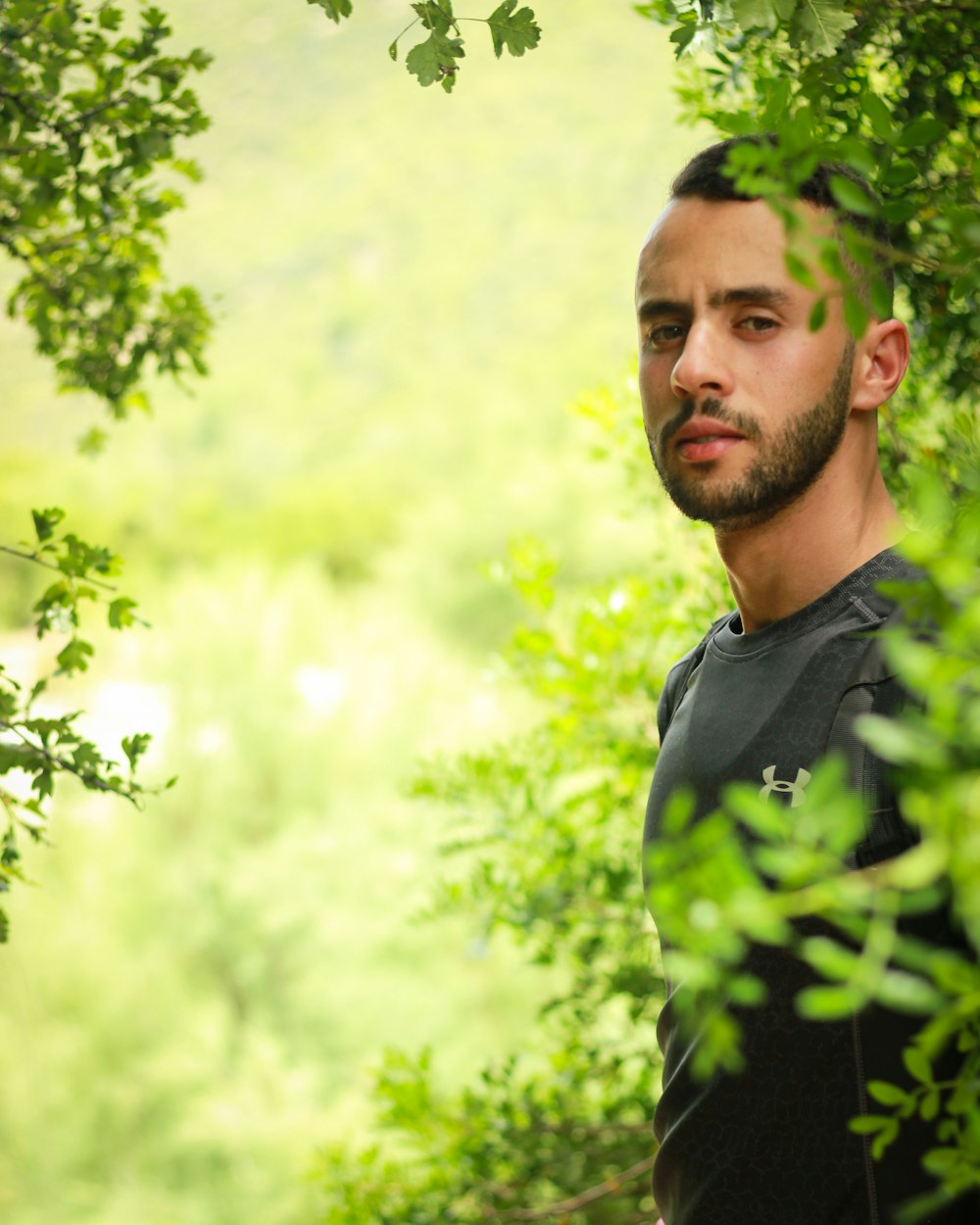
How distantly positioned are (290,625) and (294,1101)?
3.74 metres

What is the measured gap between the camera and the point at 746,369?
1039 mm

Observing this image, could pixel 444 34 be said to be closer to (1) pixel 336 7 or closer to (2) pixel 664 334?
(1) pixel 336 7

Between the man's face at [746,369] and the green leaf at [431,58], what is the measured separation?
26 cm

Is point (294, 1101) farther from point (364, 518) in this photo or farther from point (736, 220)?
point (364, 518)

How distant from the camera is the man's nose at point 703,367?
3.40 feet

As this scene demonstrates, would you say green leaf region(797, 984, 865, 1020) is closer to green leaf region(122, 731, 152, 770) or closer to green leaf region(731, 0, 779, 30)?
green leaf region(731, 0, 779, 30)

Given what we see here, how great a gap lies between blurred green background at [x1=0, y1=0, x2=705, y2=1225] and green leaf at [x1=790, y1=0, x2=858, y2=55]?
0.82 metres

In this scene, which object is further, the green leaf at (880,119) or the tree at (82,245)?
the tree at (82,245)

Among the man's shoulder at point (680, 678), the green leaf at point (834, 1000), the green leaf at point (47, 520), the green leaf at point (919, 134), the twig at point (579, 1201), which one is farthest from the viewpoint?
the twig at point (579, 1201)

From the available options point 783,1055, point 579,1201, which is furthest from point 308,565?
point 783,1055

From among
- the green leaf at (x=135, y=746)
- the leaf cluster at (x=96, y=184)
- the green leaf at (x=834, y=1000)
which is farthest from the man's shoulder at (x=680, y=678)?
the green leaf at (x=834, y=1000)

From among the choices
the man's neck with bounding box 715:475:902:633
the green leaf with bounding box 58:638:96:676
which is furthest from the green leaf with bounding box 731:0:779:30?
the green leaf with bounding box 58:638:96:676

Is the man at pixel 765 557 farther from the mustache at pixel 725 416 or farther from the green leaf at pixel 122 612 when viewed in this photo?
the green leaf at pixel 122 612

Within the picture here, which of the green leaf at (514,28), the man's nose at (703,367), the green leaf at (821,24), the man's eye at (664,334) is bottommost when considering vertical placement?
the man's nose at (703,367)
